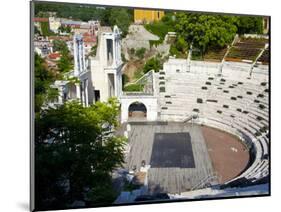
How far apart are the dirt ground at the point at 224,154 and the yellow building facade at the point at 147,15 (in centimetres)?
141

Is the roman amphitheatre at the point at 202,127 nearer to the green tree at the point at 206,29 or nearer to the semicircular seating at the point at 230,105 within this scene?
the semicircular seating at the point at 230,105

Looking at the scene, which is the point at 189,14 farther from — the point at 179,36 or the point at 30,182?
the point at 30,182

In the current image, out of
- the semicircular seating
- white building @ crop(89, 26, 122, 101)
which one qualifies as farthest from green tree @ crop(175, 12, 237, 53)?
white building @ crop(89, 26, 122, 101)

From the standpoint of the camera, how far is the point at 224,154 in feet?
16.5

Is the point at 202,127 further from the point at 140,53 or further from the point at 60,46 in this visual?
the point at 60,46

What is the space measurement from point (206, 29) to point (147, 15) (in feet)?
2.48

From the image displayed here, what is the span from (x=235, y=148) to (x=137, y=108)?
4.22ft

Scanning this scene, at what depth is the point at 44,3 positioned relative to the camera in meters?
4.32

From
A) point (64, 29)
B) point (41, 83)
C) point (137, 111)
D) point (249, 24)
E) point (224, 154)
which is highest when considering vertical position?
point (249, 24)

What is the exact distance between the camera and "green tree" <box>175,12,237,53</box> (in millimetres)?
4824

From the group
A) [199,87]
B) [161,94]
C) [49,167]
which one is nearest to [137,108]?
[161,94]

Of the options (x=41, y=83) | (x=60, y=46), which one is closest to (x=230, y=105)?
(x=60, y=46)

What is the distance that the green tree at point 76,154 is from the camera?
4.41 metres

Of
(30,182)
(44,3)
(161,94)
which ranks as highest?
(44,3)
